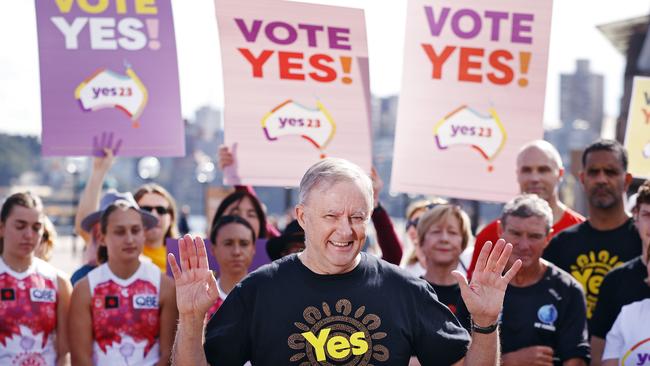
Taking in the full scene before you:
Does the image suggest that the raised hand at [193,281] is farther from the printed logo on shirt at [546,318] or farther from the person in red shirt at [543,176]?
the person in red shirt at [543,176]

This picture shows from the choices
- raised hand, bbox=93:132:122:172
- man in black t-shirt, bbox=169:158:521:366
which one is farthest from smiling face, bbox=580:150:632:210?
raised hand, bbox=93:132:122:172

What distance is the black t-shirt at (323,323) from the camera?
348cm

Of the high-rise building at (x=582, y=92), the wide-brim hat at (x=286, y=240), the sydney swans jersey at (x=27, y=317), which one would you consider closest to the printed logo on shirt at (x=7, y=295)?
the sydney swans jersey at (x=27, y=317)

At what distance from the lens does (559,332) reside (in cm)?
485

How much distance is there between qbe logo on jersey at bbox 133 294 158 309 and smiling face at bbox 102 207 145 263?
249 millimetres

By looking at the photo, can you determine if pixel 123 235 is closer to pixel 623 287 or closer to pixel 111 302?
pixel 111 302

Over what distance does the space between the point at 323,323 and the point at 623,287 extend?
80.4 inches

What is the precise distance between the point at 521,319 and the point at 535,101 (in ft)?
7.13

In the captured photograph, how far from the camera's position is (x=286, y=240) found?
5441 mm

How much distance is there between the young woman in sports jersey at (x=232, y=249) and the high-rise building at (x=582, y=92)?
434 ft

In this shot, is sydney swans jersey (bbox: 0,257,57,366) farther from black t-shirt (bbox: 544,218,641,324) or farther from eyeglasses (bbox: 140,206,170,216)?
black t-shirt (bbox: 544,218,641,324)

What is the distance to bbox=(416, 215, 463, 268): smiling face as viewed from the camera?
556 cm

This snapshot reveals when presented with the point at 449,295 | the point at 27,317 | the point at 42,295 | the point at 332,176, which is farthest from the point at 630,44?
the point at 332,176

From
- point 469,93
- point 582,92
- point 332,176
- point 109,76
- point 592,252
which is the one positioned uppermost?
point 109,76
